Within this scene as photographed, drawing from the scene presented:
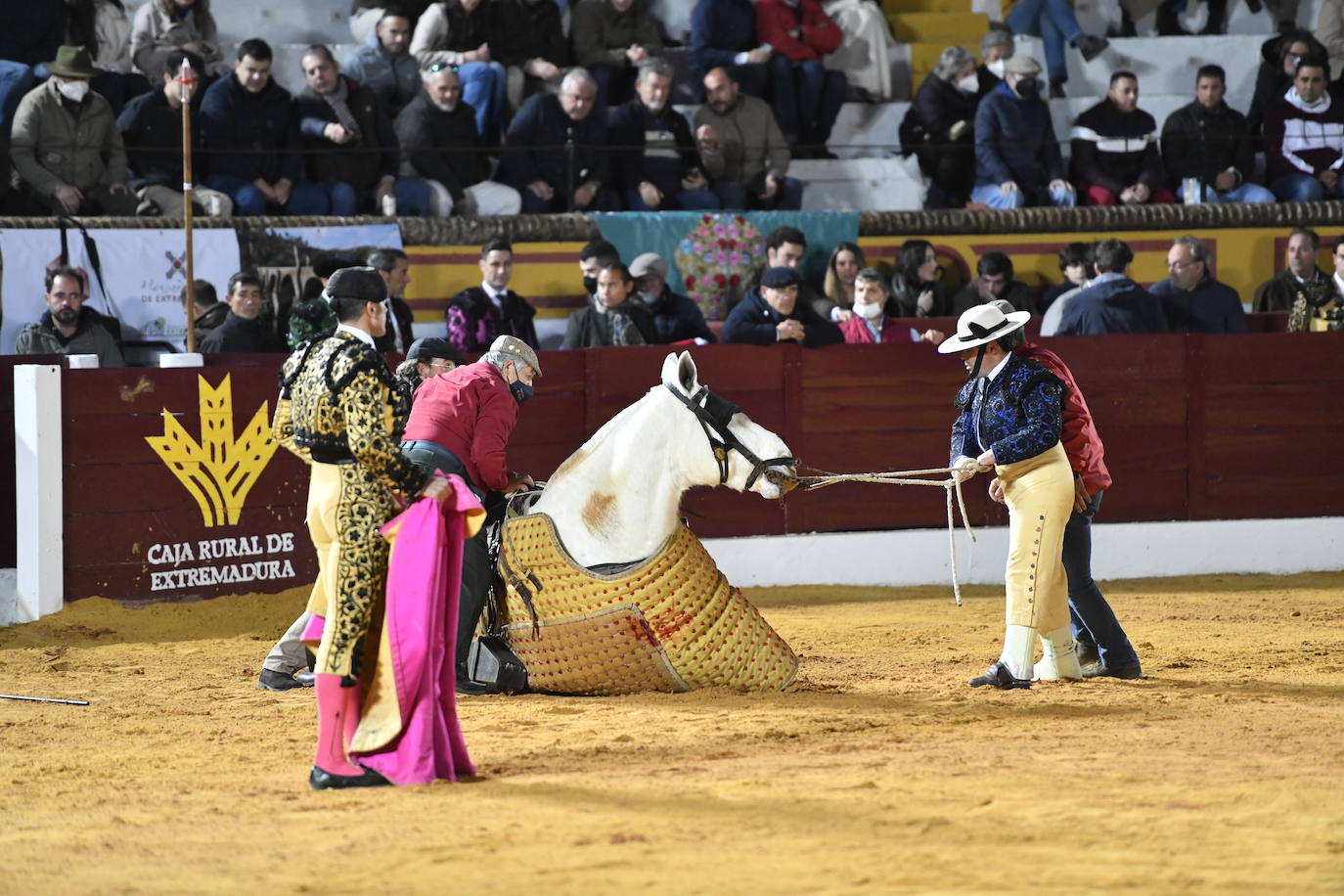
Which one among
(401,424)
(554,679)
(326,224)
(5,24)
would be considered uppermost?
(5,24)

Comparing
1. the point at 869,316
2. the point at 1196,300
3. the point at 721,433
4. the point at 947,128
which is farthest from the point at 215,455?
the point at 947,128

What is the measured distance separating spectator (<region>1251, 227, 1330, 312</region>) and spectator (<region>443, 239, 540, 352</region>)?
5.30m

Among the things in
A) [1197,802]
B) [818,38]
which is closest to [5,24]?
[818,38]

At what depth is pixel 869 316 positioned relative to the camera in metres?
10.8

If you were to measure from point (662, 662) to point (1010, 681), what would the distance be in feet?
4.36

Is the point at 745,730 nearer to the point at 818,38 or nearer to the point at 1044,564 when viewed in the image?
the point at 1044,564

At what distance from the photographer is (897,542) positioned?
10516mm

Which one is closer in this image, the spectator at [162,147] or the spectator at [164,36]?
the spectator at [162,147]

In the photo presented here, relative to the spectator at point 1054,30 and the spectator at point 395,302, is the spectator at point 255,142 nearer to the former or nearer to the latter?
the spectator at point 395,302

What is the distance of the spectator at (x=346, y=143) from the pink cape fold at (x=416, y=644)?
683 centimetres

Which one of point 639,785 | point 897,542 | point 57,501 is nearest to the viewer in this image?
point 639,785

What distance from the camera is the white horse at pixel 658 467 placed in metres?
6.52

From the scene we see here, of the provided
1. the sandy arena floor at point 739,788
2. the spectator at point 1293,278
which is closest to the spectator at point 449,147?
the sandy arena floor at point 739,788

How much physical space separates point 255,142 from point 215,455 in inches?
115
